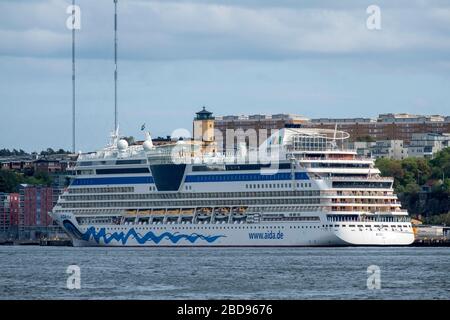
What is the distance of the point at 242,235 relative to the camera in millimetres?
107312

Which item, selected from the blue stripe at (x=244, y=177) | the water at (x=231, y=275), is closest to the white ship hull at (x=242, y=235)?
the blue stripe at (x=244, y=177)

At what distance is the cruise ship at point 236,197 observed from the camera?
105500mm

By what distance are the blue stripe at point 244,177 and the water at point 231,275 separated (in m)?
9.51

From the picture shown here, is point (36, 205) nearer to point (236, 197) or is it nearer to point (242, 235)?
point (236, 197)

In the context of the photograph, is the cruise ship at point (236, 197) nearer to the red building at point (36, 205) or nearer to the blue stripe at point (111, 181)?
the blue stripe at point (111, 181)

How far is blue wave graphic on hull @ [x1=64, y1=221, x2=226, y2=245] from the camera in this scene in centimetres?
10962

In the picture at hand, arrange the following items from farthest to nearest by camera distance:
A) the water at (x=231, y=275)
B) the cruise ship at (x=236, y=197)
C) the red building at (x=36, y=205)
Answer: the red building at (x=36, y=205)
the cruise ship at (x=236, y=197)
the water at (x=231, y=275)

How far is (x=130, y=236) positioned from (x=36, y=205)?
64071 millimetres

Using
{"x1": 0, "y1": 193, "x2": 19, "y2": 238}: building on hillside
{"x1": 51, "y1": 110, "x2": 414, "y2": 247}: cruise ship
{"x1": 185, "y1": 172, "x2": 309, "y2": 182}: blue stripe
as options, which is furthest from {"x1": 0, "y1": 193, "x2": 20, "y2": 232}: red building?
{"x1": 185, "y1": 172, "x2": 309, "y2": 182}: blue stripe

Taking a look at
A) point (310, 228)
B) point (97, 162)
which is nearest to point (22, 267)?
point (310, 228)

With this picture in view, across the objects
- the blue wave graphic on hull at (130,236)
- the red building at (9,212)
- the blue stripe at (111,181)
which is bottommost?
the blue wave graphic on hull at (130,236)

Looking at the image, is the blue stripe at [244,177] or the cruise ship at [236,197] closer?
the cruise ship at [236,197]

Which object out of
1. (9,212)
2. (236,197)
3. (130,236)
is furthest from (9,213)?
(236,197)
